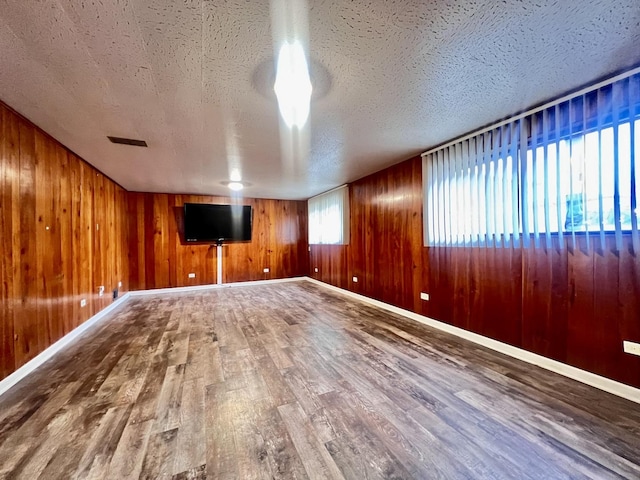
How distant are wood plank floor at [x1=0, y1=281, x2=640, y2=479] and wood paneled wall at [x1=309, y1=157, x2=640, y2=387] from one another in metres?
0.29

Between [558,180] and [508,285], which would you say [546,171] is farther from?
[508,285]

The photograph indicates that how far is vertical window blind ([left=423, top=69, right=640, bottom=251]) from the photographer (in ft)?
5.82

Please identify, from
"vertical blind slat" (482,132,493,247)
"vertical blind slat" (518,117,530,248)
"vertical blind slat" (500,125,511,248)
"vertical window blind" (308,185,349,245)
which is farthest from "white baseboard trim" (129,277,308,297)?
"vertical blind slat" (518,117,530,248)

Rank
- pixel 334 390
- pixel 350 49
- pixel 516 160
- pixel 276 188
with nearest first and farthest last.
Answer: pixel 350 49 < pixel 334 390 < pixel 516 160 < pixel 276 188

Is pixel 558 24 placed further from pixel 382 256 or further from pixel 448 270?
pixel 382 256

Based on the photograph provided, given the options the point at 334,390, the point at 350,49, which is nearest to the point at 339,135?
the point at 350,49

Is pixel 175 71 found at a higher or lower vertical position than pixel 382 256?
higher

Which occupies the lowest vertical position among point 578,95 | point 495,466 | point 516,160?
point 495,466

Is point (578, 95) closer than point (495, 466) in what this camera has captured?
No

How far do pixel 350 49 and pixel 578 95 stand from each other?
1866 millimetres

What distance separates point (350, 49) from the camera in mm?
1491

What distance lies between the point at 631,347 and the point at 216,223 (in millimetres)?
6625

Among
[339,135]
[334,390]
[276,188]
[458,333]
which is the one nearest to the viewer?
[334,390]

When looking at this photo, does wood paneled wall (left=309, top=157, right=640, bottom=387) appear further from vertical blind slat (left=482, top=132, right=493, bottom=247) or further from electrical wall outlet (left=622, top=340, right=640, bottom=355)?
vertical blind slat (left=482, top=132, right=493, bottom=247)
